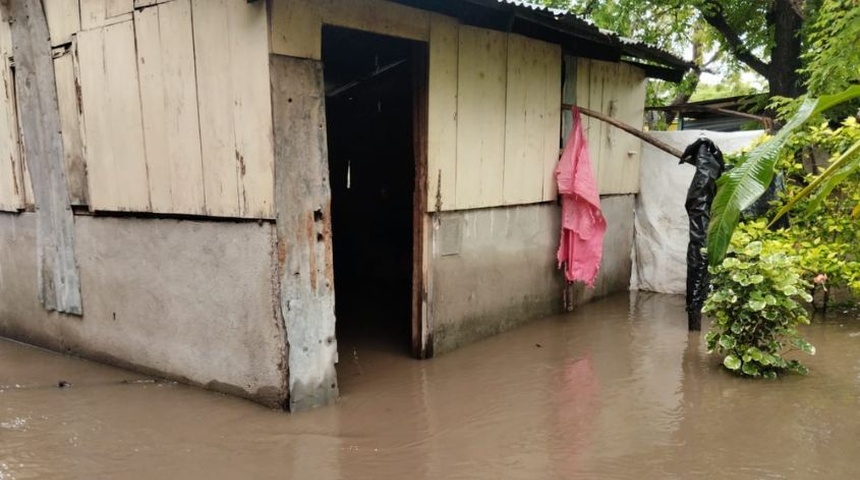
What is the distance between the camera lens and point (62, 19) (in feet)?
17.3

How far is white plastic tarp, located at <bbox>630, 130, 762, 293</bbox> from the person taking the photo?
809 centimetres

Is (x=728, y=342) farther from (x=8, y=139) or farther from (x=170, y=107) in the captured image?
(x=8, y=139)

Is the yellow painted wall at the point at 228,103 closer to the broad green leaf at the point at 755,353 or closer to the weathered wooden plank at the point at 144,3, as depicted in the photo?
the weathered wooden plank at the point at 144,3

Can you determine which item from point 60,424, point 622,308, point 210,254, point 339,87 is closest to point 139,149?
point 210,254

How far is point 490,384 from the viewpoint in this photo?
4.99m

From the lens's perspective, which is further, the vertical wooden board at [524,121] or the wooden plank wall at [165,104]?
the vertical wooden board at [524,121]

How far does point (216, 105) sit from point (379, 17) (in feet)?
4.80

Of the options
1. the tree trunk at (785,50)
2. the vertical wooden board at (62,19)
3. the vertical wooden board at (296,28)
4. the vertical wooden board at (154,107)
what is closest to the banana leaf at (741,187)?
the vertical wooden board at (296,28)

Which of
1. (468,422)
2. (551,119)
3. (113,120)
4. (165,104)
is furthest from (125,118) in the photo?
(551,119)

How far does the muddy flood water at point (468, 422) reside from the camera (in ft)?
11.8

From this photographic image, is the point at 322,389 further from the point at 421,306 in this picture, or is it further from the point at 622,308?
the point at 622,308

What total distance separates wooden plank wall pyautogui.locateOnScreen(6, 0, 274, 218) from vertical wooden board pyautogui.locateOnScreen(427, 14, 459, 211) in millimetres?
1696

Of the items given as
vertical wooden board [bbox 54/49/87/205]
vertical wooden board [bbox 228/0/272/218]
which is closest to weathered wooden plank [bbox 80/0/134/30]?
vertical wooden board [bbox 54/49/87/205]

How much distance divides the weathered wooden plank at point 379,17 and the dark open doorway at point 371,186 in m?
1.45
